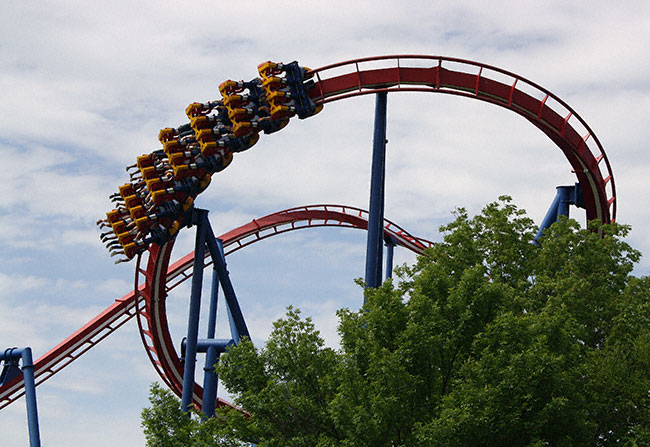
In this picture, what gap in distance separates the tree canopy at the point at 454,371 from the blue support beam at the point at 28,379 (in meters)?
7.98

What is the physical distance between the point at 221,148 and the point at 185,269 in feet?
20.8

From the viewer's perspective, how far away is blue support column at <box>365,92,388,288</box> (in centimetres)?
1714

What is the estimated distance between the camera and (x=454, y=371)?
42.8ft

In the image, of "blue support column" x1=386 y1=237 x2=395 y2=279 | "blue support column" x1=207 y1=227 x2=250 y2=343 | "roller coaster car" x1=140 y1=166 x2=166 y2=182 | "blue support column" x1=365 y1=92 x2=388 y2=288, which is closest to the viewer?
"blue support column" x1=365 y1=92 x2=388 y2=288

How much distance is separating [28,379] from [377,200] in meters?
10.2

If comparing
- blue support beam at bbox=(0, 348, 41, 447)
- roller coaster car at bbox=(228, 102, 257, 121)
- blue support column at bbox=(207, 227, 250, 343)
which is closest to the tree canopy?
roller coaster car at bbox=(228, 102, 257, 121)

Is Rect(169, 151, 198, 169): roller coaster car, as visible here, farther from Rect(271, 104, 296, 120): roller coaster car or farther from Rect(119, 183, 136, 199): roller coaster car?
Rect(271, 104, 296, 120): roller coaster car

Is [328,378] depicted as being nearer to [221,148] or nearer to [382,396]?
[382,396]

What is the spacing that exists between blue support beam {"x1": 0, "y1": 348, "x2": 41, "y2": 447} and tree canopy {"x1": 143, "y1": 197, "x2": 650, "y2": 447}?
7.98 meters

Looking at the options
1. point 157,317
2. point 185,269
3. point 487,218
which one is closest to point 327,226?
point 185,269

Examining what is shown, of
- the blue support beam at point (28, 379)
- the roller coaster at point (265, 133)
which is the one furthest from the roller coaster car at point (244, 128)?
the blue support beam at point (28, 379)

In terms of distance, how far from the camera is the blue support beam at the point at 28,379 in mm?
21439

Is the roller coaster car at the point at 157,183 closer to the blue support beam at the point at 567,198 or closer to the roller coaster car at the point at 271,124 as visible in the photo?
the roller coaster car at the point at 271,124

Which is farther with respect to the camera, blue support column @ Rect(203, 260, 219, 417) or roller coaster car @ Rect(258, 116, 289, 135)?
blue support column @ Rect(203, 260, 219, 417)
